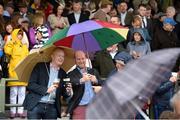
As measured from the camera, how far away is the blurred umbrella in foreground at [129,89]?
4105 millimetres

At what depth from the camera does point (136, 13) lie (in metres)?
15.2

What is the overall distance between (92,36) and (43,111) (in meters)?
1.41

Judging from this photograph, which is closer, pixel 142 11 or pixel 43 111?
pixel 43 111

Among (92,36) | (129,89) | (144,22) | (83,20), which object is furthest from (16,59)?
(129,89)

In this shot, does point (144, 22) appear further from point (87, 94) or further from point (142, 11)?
point (87, 94)

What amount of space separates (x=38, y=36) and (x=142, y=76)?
8.96m

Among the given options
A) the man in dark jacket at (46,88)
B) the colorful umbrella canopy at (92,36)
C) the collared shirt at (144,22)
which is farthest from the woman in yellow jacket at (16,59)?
the man in dark jacket at (46,88)

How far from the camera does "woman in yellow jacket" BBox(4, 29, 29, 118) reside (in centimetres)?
1212

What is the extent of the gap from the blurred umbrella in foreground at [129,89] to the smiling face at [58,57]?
4.02m

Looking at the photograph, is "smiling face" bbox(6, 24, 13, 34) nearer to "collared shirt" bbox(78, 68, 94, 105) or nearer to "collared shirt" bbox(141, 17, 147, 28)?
"collared shirt" bbox(141, 17, 147, 28)

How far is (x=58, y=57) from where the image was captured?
8.58 meters

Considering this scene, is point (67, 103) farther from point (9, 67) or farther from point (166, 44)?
point (166, 44)

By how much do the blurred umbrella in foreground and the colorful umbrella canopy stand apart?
462cm

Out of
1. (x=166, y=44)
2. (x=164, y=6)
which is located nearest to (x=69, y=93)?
(x=166, y=44)
